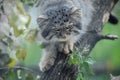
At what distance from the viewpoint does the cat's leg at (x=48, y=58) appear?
4074 millimetres

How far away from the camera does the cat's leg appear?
4.07 m

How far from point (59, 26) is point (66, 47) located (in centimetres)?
28

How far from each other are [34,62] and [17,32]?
216cm

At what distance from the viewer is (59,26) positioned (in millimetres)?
3764

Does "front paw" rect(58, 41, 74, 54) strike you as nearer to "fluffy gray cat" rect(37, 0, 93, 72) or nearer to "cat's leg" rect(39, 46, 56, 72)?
"fluffy gray cat" rect(37, 0, 93, 72)

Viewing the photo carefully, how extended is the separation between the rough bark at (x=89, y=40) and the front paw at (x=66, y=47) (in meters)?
0.04

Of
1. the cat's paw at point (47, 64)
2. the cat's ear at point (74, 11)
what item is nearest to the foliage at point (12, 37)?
the cat's paw at point (47, 64)

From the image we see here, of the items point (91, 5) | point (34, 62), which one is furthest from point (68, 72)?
point (34, 62)

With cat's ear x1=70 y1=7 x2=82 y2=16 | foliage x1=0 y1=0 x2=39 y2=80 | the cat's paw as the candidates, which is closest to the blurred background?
foliage x1=0 y1=0 x2=39 y2=80

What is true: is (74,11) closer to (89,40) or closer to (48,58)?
(89,40)

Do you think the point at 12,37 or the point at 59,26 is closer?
the point at 59,26

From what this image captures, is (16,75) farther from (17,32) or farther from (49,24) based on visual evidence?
(49,24)

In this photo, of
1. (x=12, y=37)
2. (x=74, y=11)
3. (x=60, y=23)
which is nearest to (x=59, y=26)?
(x=60, y=23)

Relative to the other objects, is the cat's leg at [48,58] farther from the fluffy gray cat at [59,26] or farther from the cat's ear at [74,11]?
the cat's ear at [74,11]
